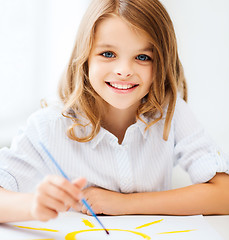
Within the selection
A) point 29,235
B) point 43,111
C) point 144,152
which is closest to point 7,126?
point 43,111

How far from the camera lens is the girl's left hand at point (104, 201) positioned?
2.63 feet

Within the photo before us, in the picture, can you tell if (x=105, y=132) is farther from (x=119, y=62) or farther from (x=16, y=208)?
(x=16, y=208)

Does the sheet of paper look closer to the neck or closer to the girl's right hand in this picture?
the girl's right hand

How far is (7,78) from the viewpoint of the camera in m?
1.39

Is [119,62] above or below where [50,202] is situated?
above

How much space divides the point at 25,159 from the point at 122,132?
266 mm

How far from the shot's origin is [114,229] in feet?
2.30

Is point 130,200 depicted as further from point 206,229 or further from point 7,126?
point 7,126

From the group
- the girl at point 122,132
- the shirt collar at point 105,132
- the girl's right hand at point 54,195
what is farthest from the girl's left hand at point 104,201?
the girl's right hand at point 54,195

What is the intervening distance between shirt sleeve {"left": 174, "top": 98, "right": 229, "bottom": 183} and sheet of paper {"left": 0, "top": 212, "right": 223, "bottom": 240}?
145 mm

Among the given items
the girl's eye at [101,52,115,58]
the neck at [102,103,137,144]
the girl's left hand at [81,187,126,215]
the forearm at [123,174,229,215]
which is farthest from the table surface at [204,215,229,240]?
the girl's eye at [101,52,115,58]

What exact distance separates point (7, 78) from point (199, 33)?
824mm

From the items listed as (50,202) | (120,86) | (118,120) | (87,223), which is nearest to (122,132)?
(118,120)

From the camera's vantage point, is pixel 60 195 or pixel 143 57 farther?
pixel 143 57
